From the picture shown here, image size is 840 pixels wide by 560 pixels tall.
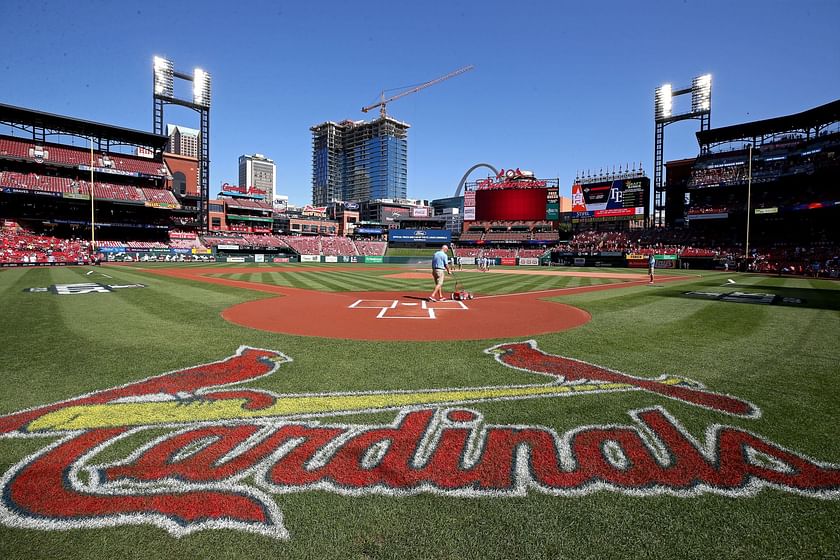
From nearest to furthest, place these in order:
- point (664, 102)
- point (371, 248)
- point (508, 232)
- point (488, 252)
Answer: point (664, 102), point (488, 252), point (508, 232), point (371, 248)

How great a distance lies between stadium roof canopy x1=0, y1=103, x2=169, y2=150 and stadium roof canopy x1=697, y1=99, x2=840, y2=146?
84104 mm

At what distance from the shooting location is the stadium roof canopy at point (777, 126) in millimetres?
45756

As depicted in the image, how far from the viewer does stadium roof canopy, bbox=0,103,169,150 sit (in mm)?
50438

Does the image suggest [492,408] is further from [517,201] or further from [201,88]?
[201,88]

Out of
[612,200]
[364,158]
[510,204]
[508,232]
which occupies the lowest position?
[508,232]

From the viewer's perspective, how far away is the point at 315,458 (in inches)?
133

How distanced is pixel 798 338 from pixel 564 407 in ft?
23.3

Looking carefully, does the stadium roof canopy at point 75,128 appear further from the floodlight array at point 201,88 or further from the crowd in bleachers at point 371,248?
the crowd in bleachers at point 371,248

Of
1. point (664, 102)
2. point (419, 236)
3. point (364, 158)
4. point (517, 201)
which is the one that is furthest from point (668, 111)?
point (364, 158)

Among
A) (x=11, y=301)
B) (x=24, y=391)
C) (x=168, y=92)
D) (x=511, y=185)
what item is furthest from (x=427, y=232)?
(x=24, y=391)

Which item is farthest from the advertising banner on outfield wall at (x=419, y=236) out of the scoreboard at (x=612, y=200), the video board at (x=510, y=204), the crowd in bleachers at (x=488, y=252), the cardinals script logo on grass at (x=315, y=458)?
the cardinals script logo on grass at (x=315, y=458)

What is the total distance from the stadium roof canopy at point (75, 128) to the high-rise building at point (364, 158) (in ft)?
382

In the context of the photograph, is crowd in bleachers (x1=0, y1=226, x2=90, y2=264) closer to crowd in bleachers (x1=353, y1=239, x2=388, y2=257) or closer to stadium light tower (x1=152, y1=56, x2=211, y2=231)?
stadium light tower (x1=152, y1=56, x2=211, y2=231)

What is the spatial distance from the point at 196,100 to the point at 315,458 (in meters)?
87.4
